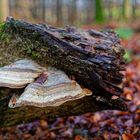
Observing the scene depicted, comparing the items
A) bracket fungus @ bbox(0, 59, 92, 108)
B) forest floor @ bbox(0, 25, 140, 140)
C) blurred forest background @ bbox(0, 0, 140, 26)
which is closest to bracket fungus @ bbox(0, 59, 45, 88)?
bracket fungus @ bbox(0, 59, 92, 108)

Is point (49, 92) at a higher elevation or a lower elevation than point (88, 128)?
higher

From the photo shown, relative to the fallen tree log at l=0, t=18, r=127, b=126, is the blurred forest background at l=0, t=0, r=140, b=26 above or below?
below

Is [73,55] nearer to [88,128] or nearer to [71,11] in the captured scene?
[88,128]

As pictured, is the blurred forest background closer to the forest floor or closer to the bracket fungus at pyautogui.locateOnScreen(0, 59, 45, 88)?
the forest floor

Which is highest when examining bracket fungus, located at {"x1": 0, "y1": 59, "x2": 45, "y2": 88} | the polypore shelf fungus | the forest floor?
bracket fungus, located at {"x1": 0, "y1": 59, "x2": 45, "y2": 88}

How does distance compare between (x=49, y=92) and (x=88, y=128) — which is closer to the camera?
(x=49, y=92)

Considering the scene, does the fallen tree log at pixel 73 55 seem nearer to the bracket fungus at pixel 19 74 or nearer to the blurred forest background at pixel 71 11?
the bracket fungus at pixel 19 74

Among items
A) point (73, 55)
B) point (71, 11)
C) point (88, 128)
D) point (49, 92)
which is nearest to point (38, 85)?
point (49, 92)

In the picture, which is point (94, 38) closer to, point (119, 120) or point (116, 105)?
point (116, 105)
